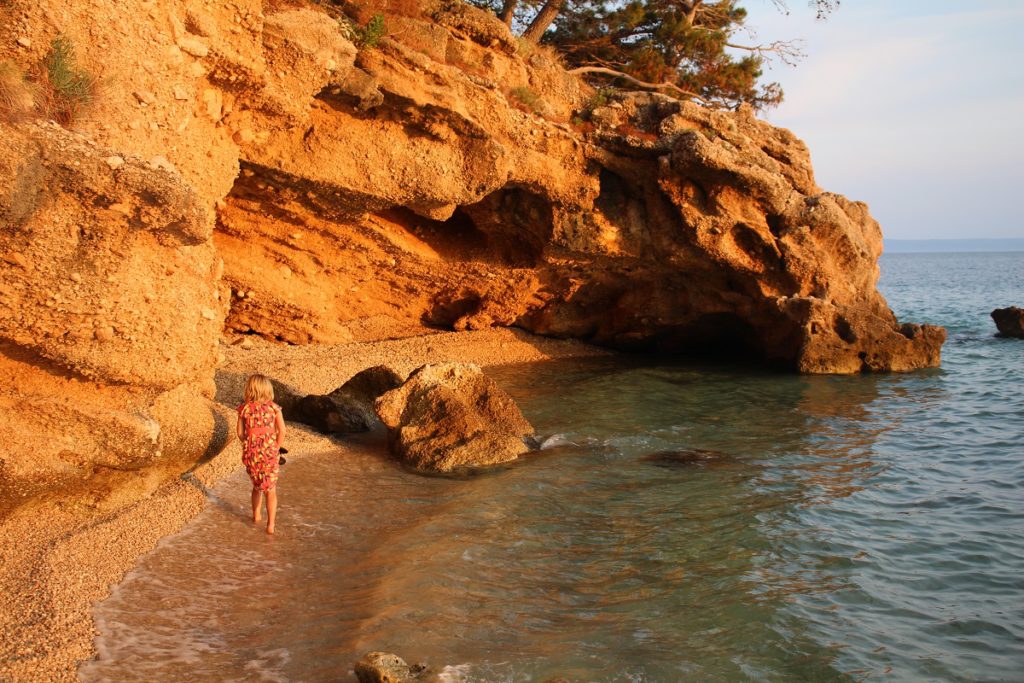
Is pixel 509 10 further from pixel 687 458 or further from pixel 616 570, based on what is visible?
pixel 616 570

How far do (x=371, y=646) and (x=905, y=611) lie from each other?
480 cm

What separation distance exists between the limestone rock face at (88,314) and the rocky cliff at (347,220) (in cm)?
2

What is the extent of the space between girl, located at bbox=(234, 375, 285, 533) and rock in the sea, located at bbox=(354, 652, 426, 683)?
310 centimetres

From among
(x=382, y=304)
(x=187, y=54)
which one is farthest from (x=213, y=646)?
(x=382, y=304)

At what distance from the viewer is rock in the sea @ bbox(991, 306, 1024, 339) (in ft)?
88.4

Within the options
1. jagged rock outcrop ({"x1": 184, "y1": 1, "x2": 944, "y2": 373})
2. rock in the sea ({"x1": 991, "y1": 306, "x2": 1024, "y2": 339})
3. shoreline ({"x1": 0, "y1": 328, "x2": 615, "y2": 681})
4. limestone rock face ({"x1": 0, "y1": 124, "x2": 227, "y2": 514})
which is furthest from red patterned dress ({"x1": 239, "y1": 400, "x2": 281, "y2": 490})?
rock in the sea ({"x1": 991, "y1": 306, "x2": 1024, "y2": 339})

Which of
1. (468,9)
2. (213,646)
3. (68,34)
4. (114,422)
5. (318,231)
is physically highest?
(468,9)

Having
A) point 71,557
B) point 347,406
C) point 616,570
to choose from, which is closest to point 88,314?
point 71,557

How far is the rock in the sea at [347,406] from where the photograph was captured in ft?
40.5

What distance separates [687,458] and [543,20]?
14129 millimetres

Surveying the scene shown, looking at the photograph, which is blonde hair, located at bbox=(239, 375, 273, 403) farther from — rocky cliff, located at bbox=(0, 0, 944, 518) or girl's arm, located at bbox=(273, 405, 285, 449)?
A: rocky cliff, located at bbox=(0, 0, 944, 518)

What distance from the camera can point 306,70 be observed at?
12508 millimetres

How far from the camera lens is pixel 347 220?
16.3 meters

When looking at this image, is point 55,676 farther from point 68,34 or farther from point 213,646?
point 68,34
